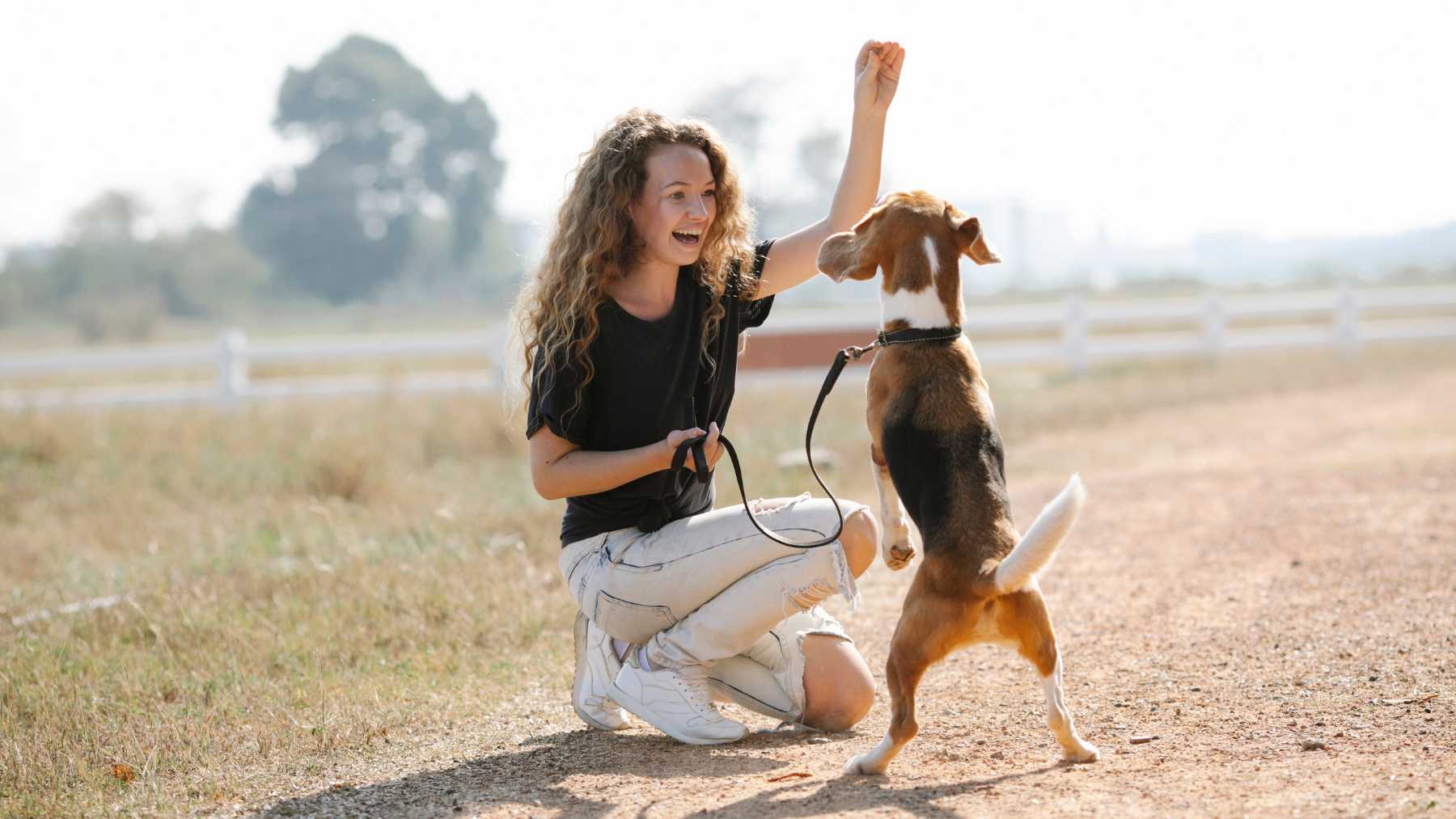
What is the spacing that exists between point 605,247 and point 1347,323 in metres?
17.4

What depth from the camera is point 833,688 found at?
13.9 ft

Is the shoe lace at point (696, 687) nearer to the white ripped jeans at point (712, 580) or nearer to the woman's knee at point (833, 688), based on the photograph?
the white ripped jeans at point (712, 580)

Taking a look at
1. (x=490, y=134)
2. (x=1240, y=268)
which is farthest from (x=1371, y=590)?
(x=1240, y=268)

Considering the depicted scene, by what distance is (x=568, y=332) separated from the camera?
4055 mm

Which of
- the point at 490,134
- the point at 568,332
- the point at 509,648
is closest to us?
the point at 568,332

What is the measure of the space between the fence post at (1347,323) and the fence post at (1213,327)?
5.55 ft

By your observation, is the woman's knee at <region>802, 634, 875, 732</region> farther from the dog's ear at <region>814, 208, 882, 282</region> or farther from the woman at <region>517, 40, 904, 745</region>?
the dog's ear at <region>814, 208, 882, 282</region>

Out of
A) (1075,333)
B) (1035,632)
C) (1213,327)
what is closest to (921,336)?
(1035,632)

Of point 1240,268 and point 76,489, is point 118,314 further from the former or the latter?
point 1240,268

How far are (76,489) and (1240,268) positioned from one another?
315 feet

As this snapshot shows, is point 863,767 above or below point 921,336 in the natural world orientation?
below

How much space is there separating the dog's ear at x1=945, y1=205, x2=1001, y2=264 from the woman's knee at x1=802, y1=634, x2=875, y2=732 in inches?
53.5

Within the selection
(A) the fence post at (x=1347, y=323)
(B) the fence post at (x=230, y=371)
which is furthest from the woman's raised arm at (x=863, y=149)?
(A) the fence post at (x=1347, y=323)

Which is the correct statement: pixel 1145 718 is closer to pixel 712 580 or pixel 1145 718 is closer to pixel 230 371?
pixel 712 580
